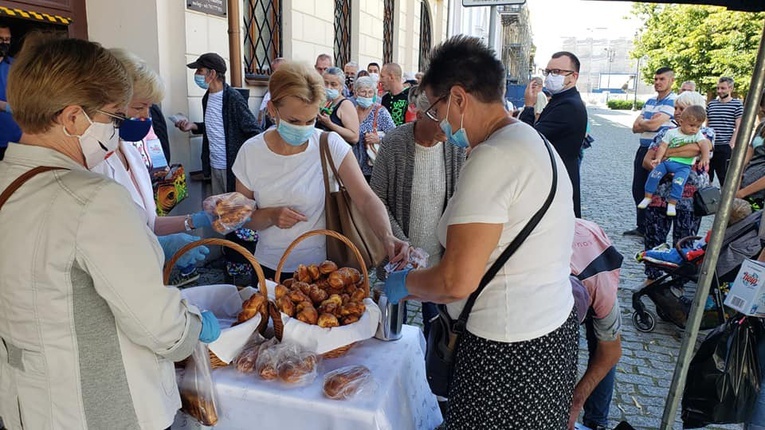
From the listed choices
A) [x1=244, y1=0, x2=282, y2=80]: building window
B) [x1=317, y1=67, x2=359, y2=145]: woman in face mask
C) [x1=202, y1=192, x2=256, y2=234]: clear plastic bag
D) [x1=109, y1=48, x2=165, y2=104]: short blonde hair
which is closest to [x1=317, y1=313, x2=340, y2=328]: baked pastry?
[x1=202, y1=192, x2=256, y2=234]: clear plastic bag

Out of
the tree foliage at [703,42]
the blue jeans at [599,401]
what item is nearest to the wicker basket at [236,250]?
the blue jeans at [599,401]

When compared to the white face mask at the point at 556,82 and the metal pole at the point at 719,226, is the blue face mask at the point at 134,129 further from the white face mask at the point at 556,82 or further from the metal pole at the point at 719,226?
the white face mask at the point at 556,82

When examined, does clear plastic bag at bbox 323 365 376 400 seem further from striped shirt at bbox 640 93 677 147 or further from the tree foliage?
the tree foliage

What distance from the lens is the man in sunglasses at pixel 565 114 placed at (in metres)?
4.05

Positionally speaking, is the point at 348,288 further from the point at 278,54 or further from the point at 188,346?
the point at 278,54

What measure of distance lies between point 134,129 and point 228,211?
508 millimetres

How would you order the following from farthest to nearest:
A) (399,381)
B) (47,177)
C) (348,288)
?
(348,288), (399,381), (47,177)

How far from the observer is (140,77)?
2.11 metres

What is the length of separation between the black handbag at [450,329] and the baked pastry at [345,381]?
24cm

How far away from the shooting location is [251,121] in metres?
4.83

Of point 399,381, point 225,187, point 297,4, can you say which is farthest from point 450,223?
point 297,4

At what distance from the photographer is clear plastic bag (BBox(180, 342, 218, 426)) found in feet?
5.34

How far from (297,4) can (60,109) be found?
19.2 feet

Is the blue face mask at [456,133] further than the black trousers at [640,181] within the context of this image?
No
